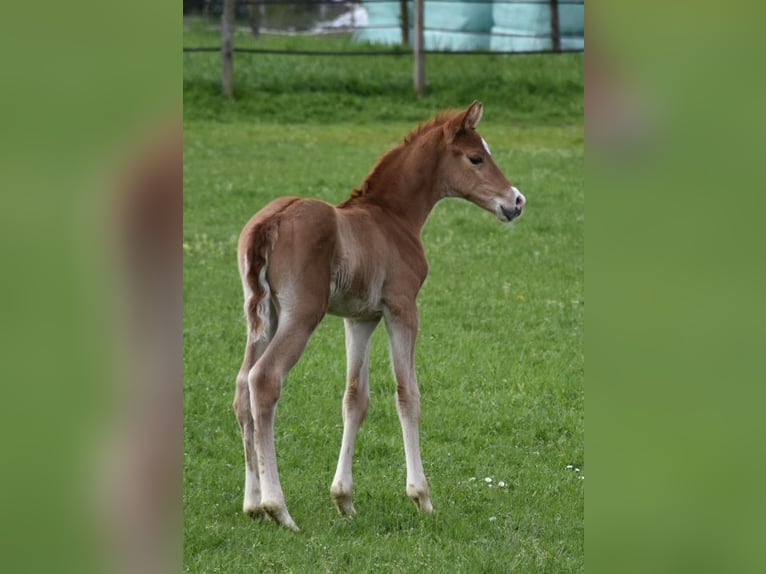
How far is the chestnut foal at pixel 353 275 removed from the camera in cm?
480

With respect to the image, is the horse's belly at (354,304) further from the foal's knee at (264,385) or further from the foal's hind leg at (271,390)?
the foal's knee at (264,385)

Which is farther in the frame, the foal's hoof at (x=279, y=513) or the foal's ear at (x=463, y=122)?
the foal's ear at (x=463, y=122)

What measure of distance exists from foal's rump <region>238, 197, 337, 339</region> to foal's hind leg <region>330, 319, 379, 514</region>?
0.59m

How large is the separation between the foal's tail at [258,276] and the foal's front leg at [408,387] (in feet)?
2.27

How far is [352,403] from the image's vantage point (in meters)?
5.37

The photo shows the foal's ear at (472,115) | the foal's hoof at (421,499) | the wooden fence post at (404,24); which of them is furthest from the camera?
the wooden fence post at (404,24)

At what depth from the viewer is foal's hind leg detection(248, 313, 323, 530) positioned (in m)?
4.73

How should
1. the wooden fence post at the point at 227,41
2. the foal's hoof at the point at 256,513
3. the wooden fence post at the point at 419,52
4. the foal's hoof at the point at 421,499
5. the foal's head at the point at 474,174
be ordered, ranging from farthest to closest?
1. the wooden fence post at the point at 419,52
2. the wooden fence post at the point at 227,41
3. the foal's head at the point at 474,174
4. the foal's hoof at the point at 421,499
5. the foal's hoof at the point at 256,513

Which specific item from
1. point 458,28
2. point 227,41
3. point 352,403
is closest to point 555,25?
point 458,28

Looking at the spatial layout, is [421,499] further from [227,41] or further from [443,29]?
[443,29]

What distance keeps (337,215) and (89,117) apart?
160 inches

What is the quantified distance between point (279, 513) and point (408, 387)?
87 cm

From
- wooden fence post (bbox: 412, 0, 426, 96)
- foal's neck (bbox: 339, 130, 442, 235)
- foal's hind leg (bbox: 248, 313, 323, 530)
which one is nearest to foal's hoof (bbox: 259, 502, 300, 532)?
foal's hind leg (bbox: 248, 313, 323, 530)

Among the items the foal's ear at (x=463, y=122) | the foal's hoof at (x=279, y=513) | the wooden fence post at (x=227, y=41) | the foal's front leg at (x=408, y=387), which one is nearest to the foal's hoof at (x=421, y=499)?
the foal's front leg at (x=408, y=387)
